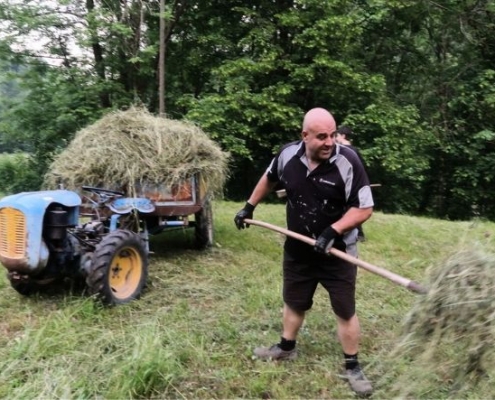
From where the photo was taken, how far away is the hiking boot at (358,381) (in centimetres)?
336

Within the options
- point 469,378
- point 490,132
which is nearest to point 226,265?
point 469,378

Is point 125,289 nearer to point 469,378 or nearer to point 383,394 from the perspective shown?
point 383,394

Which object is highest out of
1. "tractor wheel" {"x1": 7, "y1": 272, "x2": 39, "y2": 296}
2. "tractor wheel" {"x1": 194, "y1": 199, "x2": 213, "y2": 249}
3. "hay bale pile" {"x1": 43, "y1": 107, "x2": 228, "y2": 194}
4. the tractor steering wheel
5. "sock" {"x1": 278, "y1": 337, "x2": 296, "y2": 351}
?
"hay bale pile" {"x1": 43, "y1": 107, "x2": 228, "y2": 194}

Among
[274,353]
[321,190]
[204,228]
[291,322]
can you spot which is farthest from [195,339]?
[204,228]

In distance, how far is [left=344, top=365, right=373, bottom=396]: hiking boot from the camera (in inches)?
132

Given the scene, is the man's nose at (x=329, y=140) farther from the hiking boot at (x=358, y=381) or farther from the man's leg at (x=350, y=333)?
the hiking boot at (x=358, y=381)

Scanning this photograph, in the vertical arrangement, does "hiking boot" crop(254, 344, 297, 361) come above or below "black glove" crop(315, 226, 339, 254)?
below

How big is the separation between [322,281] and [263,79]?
10964 mm

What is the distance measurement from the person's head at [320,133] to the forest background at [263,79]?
29.7ft

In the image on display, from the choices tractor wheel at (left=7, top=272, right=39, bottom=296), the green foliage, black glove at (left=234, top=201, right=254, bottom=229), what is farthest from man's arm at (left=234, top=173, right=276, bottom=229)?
the green foliage

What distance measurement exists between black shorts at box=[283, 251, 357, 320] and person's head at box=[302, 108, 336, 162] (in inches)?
28.1

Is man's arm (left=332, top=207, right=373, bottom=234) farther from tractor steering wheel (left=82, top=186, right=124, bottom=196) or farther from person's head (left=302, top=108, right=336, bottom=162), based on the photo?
tractor steering wheel (left=82, top=186, right=124, bottom=196)

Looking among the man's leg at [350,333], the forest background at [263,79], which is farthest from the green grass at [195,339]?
the forest background at [263,79]

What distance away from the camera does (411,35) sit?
16.5 meters
